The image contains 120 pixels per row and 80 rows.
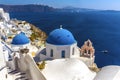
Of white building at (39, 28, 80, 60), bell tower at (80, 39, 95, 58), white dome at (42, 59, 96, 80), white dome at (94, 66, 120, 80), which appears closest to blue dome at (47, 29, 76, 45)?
white building at (39, 28, 80, 60)

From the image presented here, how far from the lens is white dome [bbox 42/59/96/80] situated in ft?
72.7

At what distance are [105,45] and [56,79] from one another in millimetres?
43808

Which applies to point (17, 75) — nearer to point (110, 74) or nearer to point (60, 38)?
point (60, 38)

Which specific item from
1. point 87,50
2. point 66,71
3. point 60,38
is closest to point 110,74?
point 66,71

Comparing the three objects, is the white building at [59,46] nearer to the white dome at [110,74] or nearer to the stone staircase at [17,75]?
the stone staircase at [17,75]

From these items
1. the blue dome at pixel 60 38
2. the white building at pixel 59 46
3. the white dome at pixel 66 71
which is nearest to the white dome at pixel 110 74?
the white dome at pixel 66 71

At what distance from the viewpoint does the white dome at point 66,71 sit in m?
22.1

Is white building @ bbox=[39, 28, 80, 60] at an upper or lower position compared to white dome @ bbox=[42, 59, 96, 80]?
upper

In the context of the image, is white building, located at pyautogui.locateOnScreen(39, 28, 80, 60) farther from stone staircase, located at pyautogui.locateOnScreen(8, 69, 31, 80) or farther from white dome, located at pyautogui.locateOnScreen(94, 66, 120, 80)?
white dome, located at pyautogui.locateOnScreen(94, 66, 120, 80)

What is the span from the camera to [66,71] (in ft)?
73.8

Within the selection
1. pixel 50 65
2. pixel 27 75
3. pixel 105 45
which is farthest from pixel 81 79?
pixel 105 45

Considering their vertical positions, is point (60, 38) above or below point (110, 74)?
above

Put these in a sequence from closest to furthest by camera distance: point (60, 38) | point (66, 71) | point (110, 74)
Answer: point (110, 74)
point (66, 71)
point (60, 38)

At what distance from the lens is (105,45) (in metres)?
63.7
